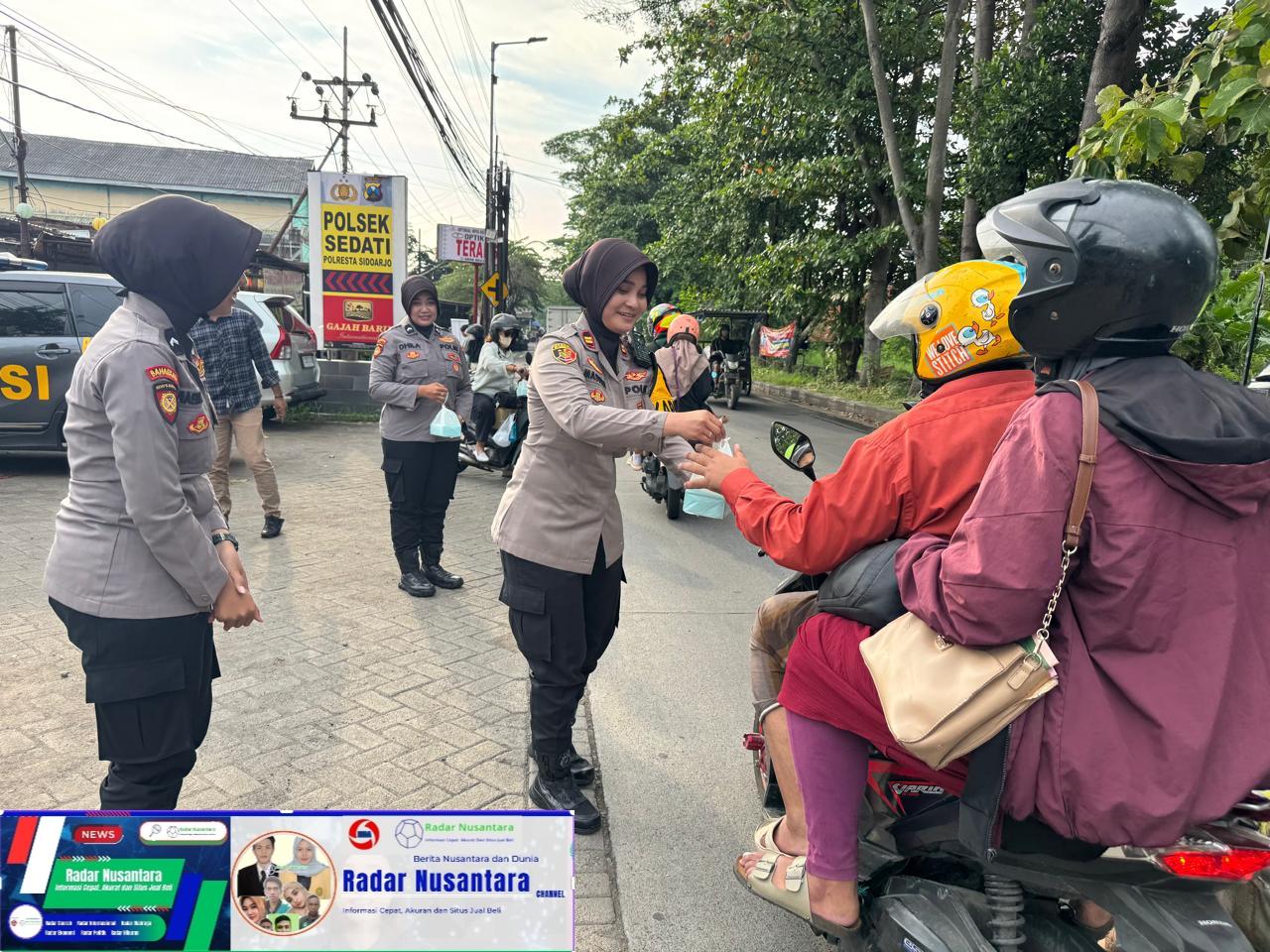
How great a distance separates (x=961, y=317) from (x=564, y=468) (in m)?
1.40

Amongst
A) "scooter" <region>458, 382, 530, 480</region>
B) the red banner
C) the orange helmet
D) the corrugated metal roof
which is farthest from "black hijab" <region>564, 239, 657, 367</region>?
the corrugated metal roof

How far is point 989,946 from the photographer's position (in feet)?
5.46

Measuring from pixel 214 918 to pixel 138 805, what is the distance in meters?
0.84

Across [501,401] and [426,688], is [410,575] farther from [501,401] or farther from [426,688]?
[501,401]

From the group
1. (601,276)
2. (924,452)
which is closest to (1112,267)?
(924,452)

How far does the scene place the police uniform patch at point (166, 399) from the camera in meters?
2.01

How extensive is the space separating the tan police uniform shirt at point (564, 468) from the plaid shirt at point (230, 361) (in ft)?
14.2

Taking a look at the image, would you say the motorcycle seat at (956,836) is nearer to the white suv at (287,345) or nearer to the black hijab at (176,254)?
the black hijab at (176,254)

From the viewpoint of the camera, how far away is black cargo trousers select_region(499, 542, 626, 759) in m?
2.84

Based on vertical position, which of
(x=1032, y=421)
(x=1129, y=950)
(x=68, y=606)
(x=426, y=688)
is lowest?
(x=426, y=688)

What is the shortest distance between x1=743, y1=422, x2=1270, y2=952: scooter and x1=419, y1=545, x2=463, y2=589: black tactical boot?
389 centimetres

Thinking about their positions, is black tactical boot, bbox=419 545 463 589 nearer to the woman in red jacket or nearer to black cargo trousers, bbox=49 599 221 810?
black cargo trousers, bbox=49 599 221 810

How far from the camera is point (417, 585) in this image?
5406mm

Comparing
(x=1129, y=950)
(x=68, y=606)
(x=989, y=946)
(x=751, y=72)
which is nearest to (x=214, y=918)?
(x=68, y=606)
